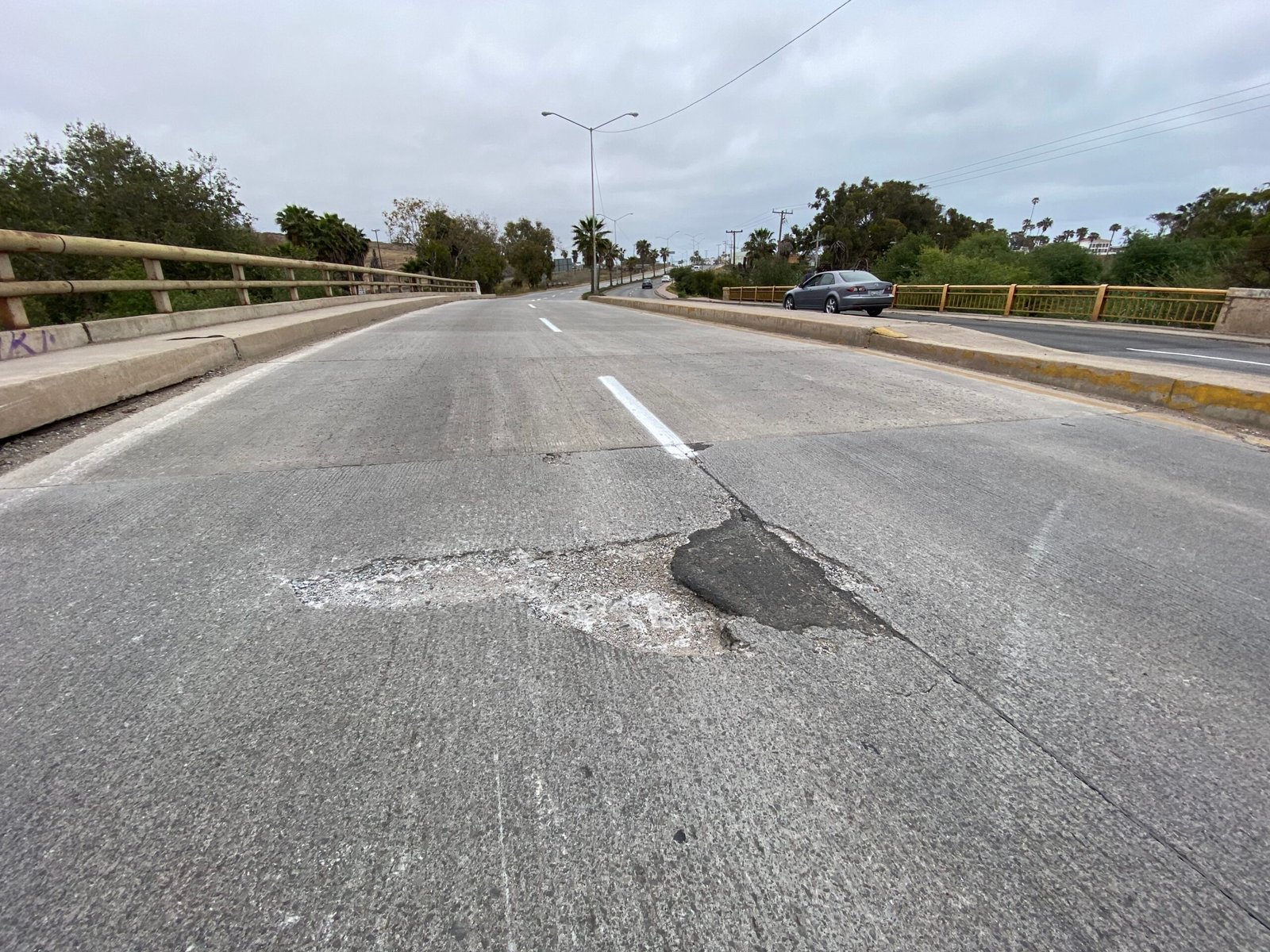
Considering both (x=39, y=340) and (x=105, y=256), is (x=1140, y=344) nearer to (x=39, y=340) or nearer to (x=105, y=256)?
(x=105, y=256)

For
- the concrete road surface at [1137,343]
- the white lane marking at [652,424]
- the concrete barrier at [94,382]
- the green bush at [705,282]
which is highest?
the concrete barrier at [94,382]

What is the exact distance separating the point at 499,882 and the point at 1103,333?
18.5 m

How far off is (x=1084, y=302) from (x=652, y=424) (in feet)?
66.9

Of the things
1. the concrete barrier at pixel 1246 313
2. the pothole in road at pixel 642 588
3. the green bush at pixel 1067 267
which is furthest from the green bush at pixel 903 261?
the pothole in road at pixel 642 588

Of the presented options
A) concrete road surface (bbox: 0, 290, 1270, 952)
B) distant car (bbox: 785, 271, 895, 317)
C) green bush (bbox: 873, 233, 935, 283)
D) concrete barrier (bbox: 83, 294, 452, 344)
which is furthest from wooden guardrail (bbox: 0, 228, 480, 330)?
green bush (bbox: 873, 233, 935, 283)

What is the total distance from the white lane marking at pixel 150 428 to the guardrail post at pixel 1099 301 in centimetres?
2151

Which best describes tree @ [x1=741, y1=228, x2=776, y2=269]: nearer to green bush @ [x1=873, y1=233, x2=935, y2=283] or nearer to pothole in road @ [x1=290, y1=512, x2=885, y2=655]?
green bush @ [x1=873, y1=233, x2=935, y2=283]

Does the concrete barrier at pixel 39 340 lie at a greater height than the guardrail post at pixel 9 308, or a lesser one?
lesser

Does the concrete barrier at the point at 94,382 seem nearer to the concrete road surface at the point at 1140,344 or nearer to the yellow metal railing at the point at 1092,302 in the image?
the concrete road surface at the point at 1140,344

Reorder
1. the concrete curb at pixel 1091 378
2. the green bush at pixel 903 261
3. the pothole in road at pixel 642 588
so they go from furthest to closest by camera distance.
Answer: the green bush at pixel 903 261, the concrete curb at pixel 1091 378, the pothole in road at pixel 642 588

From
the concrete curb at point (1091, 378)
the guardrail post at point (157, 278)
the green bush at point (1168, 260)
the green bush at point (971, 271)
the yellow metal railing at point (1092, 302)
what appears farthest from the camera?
the green bush at point (971, 271)

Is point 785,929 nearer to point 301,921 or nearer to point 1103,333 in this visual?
point 301,921

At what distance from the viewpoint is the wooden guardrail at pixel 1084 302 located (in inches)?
616

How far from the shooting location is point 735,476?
11.4 ft
